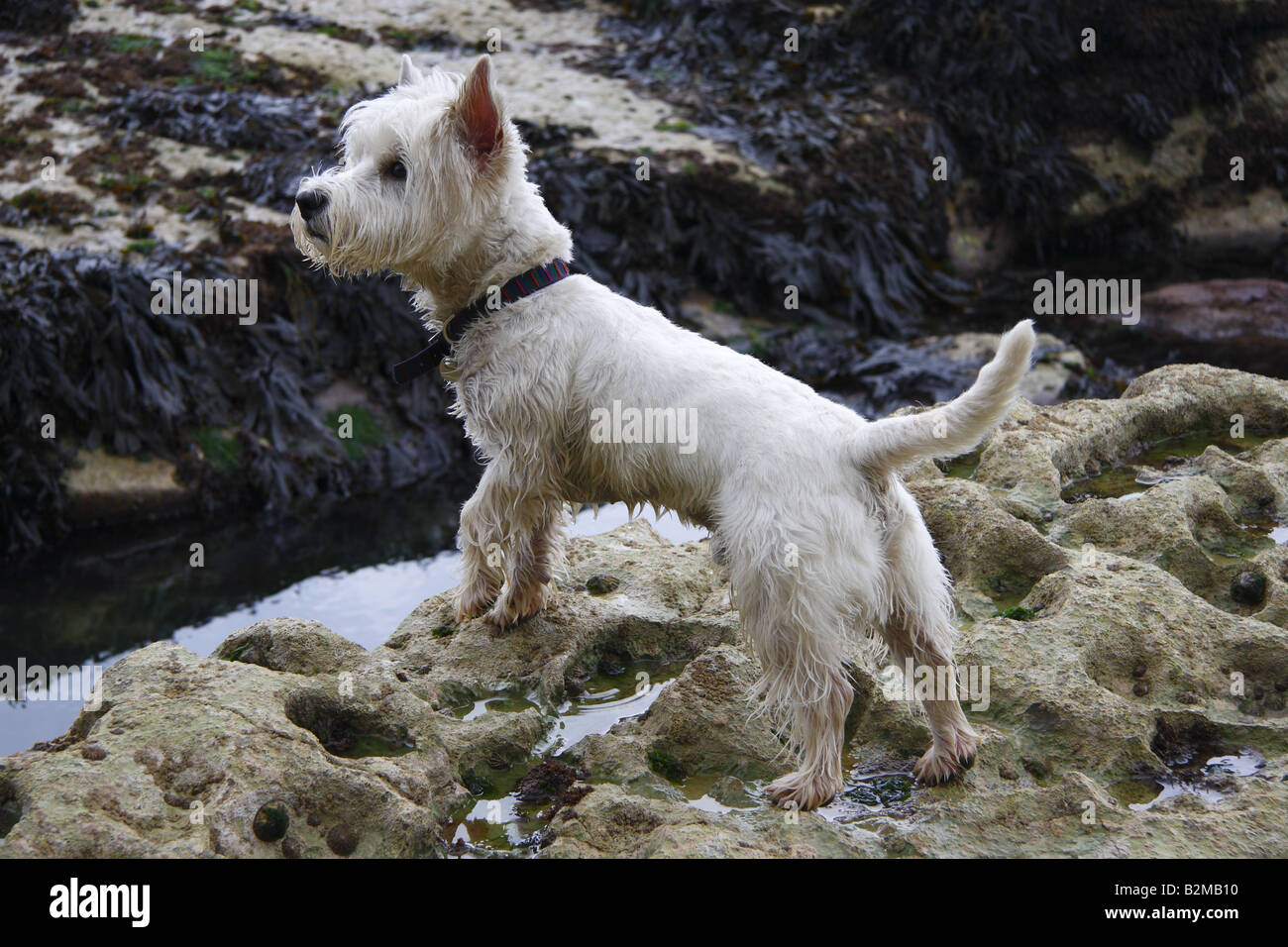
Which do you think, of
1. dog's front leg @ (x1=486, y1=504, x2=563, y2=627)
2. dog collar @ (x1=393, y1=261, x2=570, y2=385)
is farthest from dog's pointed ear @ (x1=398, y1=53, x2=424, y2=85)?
dog's front leg @ (x1=486, y1=504, x2=563, y2=627)

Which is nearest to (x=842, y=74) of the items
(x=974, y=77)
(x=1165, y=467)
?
(x=974, y=77)

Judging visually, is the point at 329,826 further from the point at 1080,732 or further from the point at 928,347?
the point at 928,347

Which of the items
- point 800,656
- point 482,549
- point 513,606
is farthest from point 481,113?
point 800,656

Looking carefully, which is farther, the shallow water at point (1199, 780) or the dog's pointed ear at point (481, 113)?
the dog's pointed ear at point (481, 113)

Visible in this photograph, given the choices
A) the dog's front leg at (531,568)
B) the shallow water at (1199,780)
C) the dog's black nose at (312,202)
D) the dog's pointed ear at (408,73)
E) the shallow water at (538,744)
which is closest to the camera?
the shallow water at (538,744)

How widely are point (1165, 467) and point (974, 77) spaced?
8.86 m

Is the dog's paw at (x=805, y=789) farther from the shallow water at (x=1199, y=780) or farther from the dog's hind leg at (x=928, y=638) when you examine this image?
the shallow water at (x=1199, y=780)

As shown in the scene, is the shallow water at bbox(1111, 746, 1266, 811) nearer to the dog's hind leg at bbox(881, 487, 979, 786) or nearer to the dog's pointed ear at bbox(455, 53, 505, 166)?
the dog's hind leg at bbox(881, 487, 979, 786)

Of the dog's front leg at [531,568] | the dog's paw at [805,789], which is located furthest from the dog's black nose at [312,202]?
the dog's paw at [805,789]

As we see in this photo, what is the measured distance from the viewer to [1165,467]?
7.02 meters

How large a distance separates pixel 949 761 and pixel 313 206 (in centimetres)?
342

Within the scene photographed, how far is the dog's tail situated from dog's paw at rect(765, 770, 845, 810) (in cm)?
116

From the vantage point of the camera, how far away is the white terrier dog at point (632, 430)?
4090 mm

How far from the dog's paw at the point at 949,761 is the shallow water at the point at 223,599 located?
3566 millimetres
